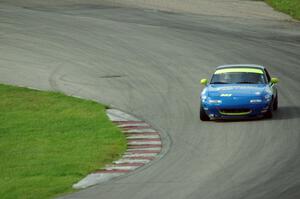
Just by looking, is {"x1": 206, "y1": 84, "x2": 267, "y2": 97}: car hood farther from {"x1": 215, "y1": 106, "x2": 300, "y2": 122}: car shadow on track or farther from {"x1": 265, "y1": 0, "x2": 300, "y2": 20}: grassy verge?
{"x1": 265, "y1": 0, "x2": 300, "y2": 20}: grassy verge

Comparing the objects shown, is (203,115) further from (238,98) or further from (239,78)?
(239,78)

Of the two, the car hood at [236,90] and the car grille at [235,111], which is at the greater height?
the car hood at [236,90]

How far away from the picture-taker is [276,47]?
4153cm

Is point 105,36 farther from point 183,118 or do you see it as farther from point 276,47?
point 183,118

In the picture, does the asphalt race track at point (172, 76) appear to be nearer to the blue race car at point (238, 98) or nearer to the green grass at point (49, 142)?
the blue race car at point (238, 98)

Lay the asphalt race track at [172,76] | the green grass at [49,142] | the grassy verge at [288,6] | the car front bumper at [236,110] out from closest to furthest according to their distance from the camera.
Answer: the asphalt race track at [172,76], the green grass at [49,142], the car front bumper at [236,110], the grassy verge at [288,6]

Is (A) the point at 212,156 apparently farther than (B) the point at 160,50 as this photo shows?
No

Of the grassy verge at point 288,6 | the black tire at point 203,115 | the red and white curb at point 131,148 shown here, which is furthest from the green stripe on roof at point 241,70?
the grassy verge at point 288,6

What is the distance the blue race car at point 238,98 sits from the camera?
89.8 ft

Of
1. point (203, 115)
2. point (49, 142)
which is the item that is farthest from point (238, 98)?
point (49, 142)

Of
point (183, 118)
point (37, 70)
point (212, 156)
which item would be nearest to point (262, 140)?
point (212, 156)

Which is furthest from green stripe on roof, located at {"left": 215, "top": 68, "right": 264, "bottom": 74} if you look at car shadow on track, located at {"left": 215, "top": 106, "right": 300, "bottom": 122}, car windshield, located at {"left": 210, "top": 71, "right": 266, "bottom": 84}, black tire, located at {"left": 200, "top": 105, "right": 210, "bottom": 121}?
black tire, located at {"left": 200, "top": 105, "right": 210, "bottom": 121}

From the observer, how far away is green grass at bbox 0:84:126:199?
21.3 m

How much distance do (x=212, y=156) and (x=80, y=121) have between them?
6229 millimetres
